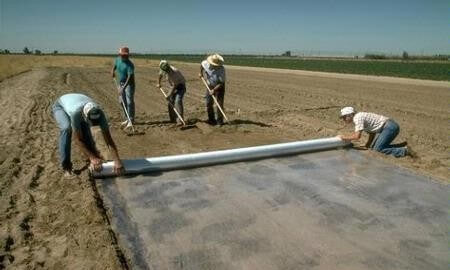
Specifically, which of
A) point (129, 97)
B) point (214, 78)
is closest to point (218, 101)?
point (214, 78)

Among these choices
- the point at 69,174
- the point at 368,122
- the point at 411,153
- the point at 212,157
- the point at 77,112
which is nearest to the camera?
the point at 77,112

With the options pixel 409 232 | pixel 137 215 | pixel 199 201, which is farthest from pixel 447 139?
pixel 137 215

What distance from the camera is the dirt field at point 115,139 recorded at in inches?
158

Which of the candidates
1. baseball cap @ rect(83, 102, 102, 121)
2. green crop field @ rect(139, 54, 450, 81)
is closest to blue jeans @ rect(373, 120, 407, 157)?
baseball cap @ rect(83, 102, 102, 121)

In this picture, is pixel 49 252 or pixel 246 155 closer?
pixel 49 252

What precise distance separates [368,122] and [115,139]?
469 cm

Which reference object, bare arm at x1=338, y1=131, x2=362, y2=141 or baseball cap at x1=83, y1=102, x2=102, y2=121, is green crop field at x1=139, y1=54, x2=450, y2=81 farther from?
baseball cap at x1=83, y1=102, x2=102, y2=121

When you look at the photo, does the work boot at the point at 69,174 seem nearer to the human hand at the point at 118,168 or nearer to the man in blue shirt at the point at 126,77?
the human hand at the point at 118,168

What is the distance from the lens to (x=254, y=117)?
11.0m

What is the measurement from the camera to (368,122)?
22.8ft

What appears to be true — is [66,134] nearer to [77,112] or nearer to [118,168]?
[77,112]

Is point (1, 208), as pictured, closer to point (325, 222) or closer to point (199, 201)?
point (199, 201)

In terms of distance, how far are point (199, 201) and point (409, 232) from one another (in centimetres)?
231

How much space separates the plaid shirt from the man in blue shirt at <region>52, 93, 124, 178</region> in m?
3.77
